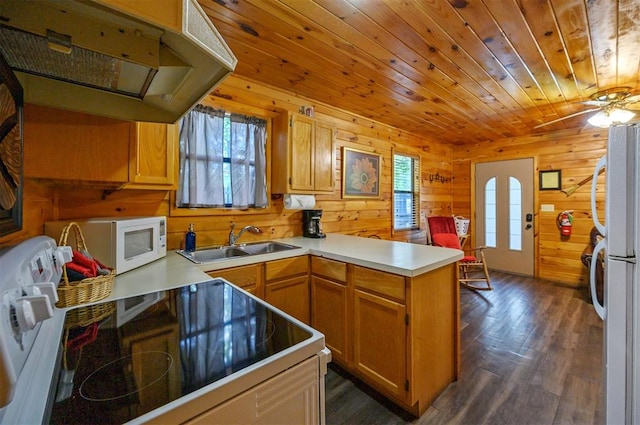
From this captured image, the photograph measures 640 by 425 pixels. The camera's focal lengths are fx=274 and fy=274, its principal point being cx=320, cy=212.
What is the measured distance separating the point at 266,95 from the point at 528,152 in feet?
14.3

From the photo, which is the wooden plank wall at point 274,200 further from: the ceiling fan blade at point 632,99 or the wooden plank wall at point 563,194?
the ceiling fan blade at point 632,99

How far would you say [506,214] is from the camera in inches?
186

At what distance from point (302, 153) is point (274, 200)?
21.9 inches

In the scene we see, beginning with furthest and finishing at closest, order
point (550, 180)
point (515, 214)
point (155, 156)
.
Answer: point (515, 214) → point (550, 180) → point (155, 156)

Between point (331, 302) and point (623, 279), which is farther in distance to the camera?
point (331, 302)

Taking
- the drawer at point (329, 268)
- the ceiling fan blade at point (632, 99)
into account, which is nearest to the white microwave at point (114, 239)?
the drawer at point (329, 268)

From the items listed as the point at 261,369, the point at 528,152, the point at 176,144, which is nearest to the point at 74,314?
the point at 261,369

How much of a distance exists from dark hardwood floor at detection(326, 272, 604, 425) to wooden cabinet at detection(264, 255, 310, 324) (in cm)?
54

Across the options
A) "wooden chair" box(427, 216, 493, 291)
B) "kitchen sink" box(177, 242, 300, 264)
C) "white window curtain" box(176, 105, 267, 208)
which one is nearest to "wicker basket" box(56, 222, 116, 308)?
"kitchen sink" box(177, 242, 300, 264)

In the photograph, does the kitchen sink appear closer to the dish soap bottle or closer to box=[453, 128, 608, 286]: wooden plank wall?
the dish soap bottle

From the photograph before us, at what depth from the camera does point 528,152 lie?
4.53 m

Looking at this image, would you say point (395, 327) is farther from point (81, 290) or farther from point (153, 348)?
point (81, 290)

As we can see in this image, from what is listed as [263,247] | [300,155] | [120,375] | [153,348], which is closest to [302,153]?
[300,155]

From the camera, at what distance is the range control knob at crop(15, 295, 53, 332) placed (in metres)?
0.50
